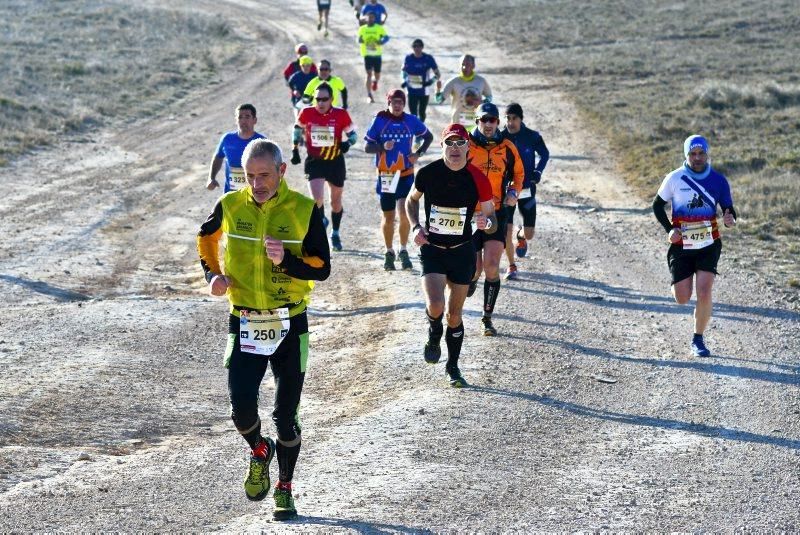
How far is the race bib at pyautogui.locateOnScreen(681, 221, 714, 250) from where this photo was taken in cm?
1132

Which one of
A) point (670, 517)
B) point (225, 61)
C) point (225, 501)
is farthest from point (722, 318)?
point (225, 61)

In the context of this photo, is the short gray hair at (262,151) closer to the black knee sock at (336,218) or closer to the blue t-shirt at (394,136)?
the blue t-shirt at (394,136)

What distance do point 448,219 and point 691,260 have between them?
9.19 ft

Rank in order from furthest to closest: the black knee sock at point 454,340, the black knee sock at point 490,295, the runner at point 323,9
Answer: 1. the runner at point 323,9
2. the black knee sock at point 490,295
3. the black knee sock at point 454,340

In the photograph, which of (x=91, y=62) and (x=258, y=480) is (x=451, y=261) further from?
(x=91, y=62)

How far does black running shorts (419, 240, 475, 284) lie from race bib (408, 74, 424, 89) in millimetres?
13734

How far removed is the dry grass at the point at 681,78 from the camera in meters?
21.0

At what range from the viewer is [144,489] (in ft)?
25.9

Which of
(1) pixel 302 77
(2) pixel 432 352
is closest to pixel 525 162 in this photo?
(2) pixel 432 352

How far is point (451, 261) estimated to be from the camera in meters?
10.1

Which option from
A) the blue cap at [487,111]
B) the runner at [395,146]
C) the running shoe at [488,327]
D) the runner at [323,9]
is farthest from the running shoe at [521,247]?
the runner at [323,9]

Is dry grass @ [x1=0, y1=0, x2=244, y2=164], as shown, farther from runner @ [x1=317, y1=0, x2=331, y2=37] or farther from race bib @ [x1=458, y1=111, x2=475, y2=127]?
race bib @ [x1=458, y1=111, x2=475, y2=127]

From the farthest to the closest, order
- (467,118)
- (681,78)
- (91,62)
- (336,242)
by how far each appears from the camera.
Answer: (91,62) → (681,78) → (467,118) → (336,242)

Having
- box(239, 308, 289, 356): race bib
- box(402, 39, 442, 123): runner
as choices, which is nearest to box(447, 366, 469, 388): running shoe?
box(239, 308, 289, 356): race bib
